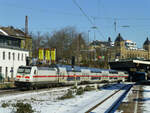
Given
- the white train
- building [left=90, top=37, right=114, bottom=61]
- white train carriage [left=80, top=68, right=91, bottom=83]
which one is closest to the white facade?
white train carriage [left=80, top=68, right=91, bottom=83]

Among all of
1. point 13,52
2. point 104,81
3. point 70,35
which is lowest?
point 104,81

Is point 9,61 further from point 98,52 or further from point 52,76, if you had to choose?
point 98,52

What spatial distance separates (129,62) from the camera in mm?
73188

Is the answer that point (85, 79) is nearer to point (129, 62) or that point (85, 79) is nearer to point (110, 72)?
point (110, 72)

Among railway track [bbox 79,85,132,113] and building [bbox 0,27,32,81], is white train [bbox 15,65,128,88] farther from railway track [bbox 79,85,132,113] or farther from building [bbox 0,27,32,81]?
building [bbox 0,27,32,81]

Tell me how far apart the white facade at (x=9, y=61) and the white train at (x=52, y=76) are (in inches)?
664

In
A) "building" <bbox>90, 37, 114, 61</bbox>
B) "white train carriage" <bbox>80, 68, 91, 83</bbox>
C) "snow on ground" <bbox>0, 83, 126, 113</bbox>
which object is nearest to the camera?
"snow on ground" <bbox>0, 83, 126, 113</bbox>

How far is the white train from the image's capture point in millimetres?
32938

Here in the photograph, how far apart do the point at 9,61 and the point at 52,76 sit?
26.6m

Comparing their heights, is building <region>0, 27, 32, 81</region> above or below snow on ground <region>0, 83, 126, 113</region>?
above

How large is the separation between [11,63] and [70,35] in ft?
124

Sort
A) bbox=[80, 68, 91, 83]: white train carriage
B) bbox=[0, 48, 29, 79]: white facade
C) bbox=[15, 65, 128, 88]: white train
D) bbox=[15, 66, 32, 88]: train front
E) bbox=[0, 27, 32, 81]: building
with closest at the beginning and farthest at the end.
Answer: bbox=[15, 66, 32, 88]: train front → bbox=[15, 65, 128, 88]: white train → bbox=[80, 68, 91, 83]: white train carriage → bbox=[0, 48, 29, 79]: white facade → bbox=[0, 27, 32, 81]: building

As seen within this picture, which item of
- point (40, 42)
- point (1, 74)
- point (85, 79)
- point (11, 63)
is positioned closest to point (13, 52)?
point (11, 63)

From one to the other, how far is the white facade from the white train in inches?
664
